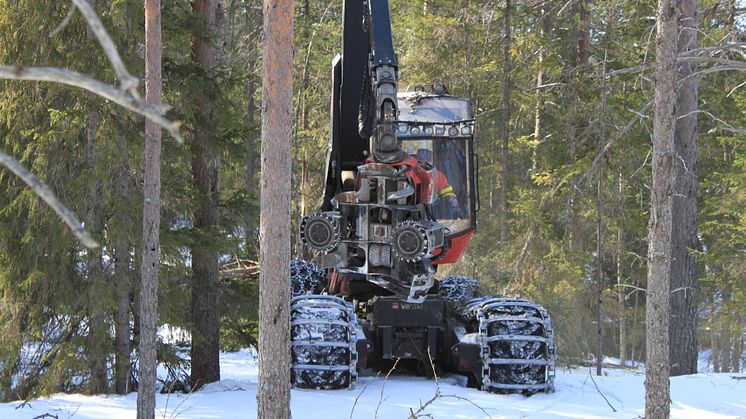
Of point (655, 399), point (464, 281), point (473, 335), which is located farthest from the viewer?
point (464, 281)

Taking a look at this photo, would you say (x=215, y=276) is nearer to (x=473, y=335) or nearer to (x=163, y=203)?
(x=163, y=203)

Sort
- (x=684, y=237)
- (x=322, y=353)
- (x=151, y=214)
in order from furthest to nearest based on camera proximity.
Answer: (x=684, y=237) < (x=322, y=353) < (x=151, y=214)

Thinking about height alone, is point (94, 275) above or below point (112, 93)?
below

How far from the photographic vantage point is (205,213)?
1141 centimetres

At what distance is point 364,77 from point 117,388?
188 inches

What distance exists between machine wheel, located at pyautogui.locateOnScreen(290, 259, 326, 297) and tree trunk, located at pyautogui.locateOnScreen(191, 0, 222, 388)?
1.41m

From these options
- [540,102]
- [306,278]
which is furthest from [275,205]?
[540,102]

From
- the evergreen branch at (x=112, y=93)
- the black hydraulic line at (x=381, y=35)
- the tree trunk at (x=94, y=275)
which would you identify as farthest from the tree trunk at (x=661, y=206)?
the evergreen branch at (x=112, y=93)

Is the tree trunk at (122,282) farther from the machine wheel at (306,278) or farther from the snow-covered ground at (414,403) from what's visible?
the machine wheel at (306,278)

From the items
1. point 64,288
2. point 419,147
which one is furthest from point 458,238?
point 64,288

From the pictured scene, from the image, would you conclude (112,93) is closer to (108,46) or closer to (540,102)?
(108,46)

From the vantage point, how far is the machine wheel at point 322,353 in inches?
382

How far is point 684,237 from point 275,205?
8.58m

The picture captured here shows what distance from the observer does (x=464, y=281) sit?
45.2 ft
